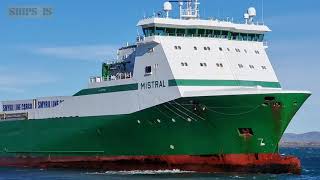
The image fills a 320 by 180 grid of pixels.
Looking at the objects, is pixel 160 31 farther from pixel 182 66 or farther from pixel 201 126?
pixel 201 126

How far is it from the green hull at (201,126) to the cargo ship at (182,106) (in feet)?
0.18

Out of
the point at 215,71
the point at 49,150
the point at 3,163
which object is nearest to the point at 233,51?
the point at 215,71

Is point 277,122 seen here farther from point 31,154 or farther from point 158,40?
point 31,154

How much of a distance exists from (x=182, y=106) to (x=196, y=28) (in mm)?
5815

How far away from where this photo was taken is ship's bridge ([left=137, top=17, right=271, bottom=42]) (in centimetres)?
3853

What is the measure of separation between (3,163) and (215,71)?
20.5 meters

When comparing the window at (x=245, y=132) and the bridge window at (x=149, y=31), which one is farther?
the bridge window at (x=149, y=31)

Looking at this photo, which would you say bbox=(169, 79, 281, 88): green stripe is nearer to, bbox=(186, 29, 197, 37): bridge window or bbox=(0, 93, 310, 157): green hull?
bbox=(0, 93, 310, 157): green hull

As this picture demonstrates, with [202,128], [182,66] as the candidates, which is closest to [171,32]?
[182,66]

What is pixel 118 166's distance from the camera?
128 ft

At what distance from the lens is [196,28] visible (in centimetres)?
3903

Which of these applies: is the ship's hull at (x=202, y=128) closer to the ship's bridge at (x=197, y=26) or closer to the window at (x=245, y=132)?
the window at (x=245, y=132)

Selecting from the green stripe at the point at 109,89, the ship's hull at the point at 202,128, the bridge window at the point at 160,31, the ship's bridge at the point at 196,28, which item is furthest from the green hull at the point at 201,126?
the ship's bridge at the point at 196,28

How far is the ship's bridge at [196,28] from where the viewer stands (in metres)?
38.5
